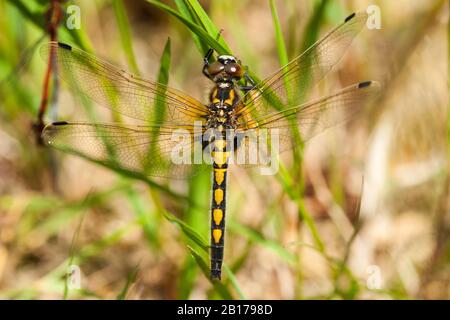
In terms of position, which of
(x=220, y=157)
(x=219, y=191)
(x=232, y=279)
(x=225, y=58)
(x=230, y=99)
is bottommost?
(x=232, y=279)

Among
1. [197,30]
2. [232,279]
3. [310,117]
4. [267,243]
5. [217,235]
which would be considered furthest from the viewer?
[267,243]

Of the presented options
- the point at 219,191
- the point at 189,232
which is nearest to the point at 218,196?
the point at 219,191

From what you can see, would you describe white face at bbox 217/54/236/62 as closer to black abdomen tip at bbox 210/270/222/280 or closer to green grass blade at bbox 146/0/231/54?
green grass blade at bbox 146/0/231/54

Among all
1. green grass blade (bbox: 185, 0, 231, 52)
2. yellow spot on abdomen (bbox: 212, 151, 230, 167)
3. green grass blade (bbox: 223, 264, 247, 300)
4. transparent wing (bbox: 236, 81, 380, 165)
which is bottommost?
green grass blade (bbox: 223, 264, 247, 300)

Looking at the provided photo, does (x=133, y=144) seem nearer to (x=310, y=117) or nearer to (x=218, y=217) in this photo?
(x=218, y=217)

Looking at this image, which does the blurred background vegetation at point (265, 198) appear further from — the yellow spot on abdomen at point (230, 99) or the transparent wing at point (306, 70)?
the transparent wing at point (306, 70)

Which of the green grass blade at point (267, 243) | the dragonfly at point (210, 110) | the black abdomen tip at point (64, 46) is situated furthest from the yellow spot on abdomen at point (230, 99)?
the black abdomen tip at point (64, 46)

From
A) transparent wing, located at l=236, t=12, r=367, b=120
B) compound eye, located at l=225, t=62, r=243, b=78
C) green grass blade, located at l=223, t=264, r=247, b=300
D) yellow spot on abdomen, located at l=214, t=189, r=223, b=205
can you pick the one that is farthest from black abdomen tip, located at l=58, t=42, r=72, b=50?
green grass blade, located at l=223, t=264, r=247, b=300
